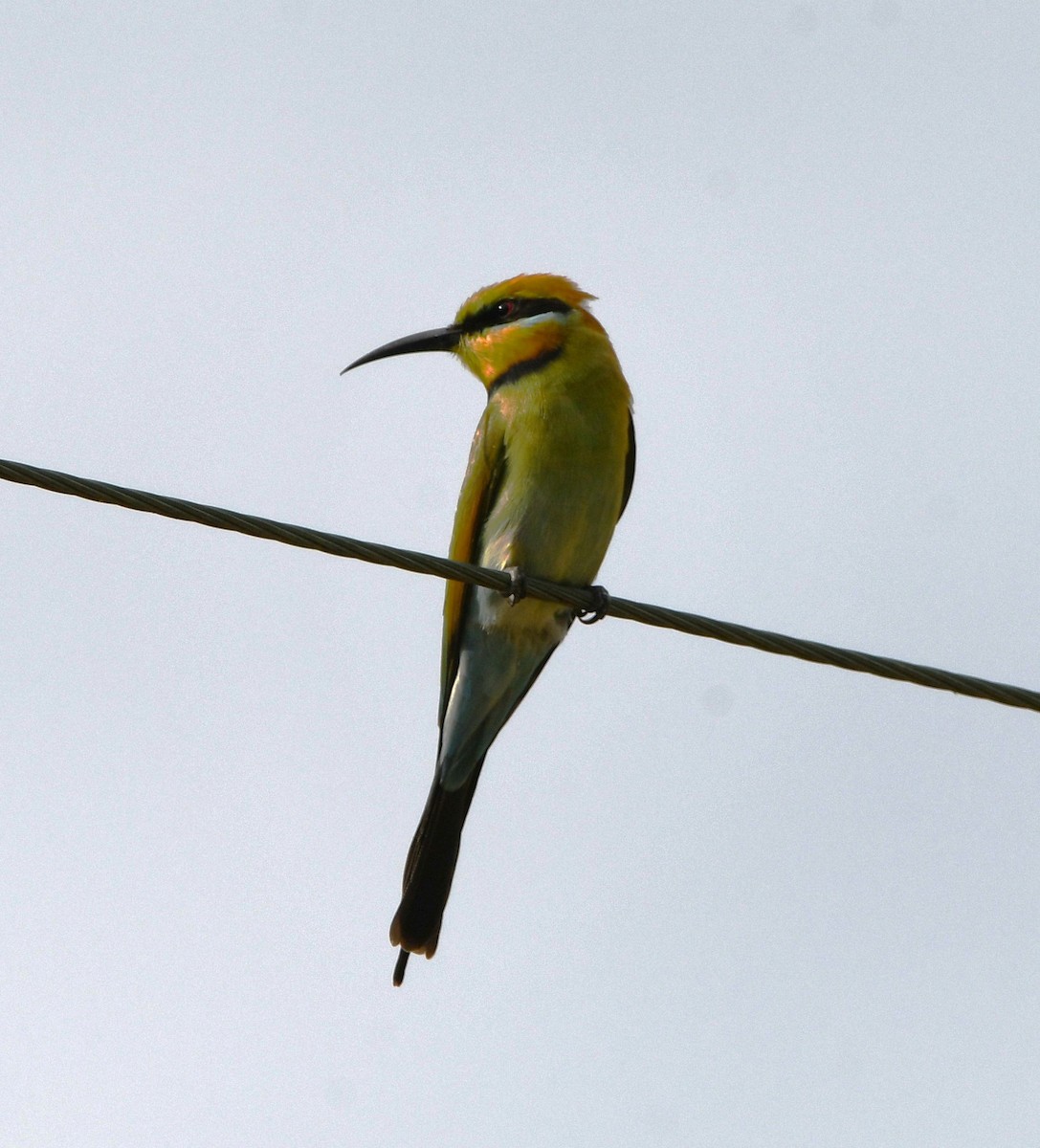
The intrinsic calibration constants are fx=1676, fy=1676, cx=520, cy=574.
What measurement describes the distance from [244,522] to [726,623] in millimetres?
918

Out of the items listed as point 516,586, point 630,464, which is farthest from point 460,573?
point 630,464

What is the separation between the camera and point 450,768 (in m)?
4.81

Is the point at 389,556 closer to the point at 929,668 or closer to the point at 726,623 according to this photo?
the point at 726,623

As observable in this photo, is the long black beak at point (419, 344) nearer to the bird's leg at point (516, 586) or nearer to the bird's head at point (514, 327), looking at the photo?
the bird's head at point (514, 327)

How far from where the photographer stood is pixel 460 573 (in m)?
3.21

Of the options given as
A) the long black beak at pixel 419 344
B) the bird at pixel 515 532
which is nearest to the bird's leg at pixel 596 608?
the bird at pixel 515 532

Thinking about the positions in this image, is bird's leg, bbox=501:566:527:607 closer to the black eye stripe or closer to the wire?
the wire

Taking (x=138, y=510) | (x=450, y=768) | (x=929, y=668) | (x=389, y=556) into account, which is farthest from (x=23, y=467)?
(x=450, y=768)

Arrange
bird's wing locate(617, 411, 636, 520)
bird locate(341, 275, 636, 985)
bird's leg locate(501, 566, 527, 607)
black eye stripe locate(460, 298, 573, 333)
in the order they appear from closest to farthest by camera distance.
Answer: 1. bird's leg locate(501, 566, 527, 607)
2. bird locate(341, 275, 636, 985)
3. bird's wing locate(617, 411, 636, 520)
4. black eye stripe locate(460, 298, 573, 333)

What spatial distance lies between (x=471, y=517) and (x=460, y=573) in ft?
4.66

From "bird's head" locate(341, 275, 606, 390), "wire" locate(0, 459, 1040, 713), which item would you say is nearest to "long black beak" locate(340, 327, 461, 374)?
"bird's head" locate(341, 275, 606, 390)

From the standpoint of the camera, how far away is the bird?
14.8 ft

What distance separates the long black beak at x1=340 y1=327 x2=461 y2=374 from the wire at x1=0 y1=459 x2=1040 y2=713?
2.00 metres

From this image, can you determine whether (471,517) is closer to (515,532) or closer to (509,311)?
(515,532)
